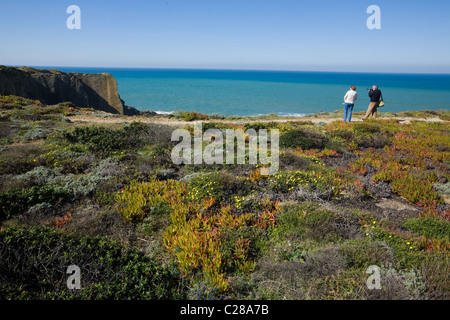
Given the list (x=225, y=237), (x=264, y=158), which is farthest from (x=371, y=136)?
(x=225, y=237)

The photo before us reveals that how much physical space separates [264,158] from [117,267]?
22.6 ft

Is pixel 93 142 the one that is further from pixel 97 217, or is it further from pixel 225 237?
pixel 225 237

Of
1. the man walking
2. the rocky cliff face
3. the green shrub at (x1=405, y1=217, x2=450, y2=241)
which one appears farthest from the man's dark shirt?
the rocky cliff face

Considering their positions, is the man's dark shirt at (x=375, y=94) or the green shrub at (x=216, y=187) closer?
the green shrub at (x=216, y=187)

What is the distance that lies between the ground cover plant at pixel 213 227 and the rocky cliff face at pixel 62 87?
25645 mm

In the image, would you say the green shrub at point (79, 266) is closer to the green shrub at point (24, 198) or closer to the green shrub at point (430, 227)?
the green shrub at point (24, 198)

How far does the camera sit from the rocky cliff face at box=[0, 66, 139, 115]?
29.3 meters

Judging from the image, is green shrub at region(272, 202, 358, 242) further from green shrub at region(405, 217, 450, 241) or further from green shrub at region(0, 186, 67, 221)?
green shrub at region(0, 186, 67, 221)

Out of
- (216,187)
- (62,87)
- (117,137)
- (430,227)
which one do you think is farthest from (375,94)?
(62,87)

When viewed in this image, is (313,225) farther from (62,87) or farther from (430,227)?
(62,87)

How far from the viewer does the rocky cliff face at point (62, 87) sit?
2933 centimetres

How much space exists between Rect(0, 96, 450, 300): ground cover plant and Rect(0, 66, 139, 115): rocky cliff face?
2564 cm

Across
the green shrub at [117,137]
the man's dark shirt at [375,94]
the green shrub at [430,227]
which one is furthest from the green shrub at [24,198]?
the man's dark shirt at [375,94]

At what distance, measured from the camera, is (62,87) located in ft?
115
